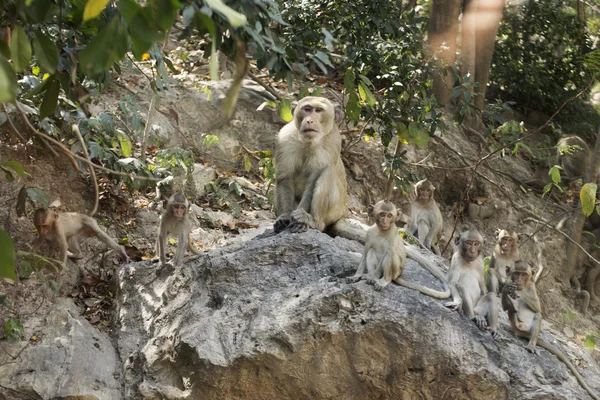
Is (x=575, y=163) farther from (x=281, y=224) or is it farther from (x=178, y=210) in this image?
(x=178, y=210)

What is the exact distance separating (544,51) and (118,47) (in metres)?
13.6

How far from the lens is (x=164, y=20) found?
2.05 metres

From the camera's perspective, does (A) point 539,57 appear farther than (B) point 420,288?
Yes

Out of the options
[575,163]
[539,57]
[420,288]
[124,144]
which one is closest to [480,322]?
[420,288]

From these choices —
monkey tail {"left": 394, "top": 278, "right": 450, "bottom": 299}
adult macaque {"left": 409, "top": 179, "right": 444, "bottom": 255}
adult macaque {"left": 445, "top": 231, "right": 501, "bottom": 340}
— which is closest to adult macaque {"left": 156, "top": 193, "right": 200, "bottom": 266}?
monkey tail {"left": 394, "top": 278, "right": 450, "bottom": 299}

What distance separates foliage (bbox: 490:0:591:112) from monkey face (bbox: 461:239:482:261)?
8.92 metres

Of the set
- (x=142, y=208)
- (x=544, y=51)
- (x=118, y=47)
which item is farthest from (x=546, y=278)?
(x=118, y=47)

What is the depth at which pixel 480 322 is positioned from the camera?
5539mm

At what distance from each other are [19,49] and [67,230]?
15.2ft

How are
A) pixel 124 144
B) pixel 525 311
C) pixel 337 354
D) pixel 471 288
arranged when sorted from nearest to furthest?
pixel 337 354, pixel 471 288, pixel 525 311, pixel 124 144

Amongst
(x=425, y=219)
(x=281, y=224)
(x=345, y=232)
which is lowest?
(x=425, y=219)

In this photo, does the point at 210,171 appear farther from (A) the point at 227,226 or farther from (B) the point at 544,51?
(B) the point at 544,51

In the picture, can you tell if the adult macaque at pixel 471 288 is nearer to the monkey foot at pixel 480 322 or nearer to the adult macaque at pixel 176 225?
the monkey foot at pixel 480 322

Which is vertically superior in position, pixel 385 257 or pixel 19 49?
pixel 19 49
